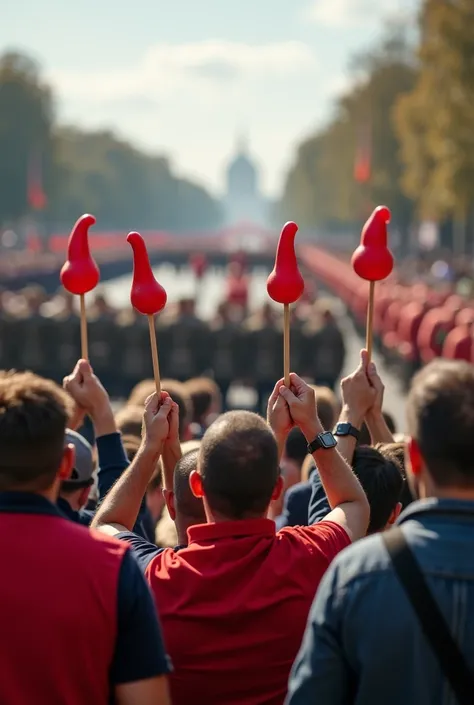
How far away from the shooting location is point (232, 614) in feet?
9.22

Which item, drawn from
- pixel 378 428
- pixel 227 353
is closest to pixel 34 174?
pixel 227 353

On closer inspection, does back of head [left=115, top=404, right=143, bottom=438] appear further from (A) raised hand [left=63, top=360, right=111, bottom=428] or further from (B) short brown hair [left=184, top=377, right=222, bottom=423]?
(B) short brown hair [left=184, top=377, right=222, bottom=423]

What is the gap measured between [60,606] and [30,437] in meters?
0.35

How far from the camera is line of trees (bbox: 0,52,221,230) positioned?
245ft

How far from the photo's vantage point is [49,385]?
2727mm

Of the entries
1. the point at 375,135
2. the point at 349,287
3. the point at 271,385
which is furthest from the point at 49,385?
the point at 375,135

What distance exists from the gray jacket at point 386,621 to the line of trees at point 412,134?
31.1 m

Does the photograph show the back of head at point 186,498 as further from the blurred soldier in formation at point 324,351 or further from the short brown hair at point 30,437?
the blurred soldier in formation at point 324,351

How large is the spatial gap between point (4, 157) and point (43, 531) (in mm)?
74048

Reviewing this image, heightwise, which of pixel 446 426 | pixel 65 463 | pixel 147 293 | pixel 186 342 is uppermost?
pixel 147 293

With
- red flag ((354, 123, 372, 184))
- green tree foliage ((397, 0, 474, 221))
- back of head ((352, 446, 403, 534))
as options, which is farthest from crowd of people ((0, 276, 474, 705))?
red flag ((354, 123, 372, 184))

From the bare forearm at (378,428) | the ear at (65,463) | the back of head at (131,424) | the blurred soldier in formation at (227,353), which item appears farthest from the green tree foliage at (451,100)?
the ear at (65,463)

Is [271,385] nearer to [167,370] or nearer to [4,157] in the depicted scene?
[167,370]

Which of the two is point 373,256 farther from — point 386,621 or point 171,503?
point 386,621
